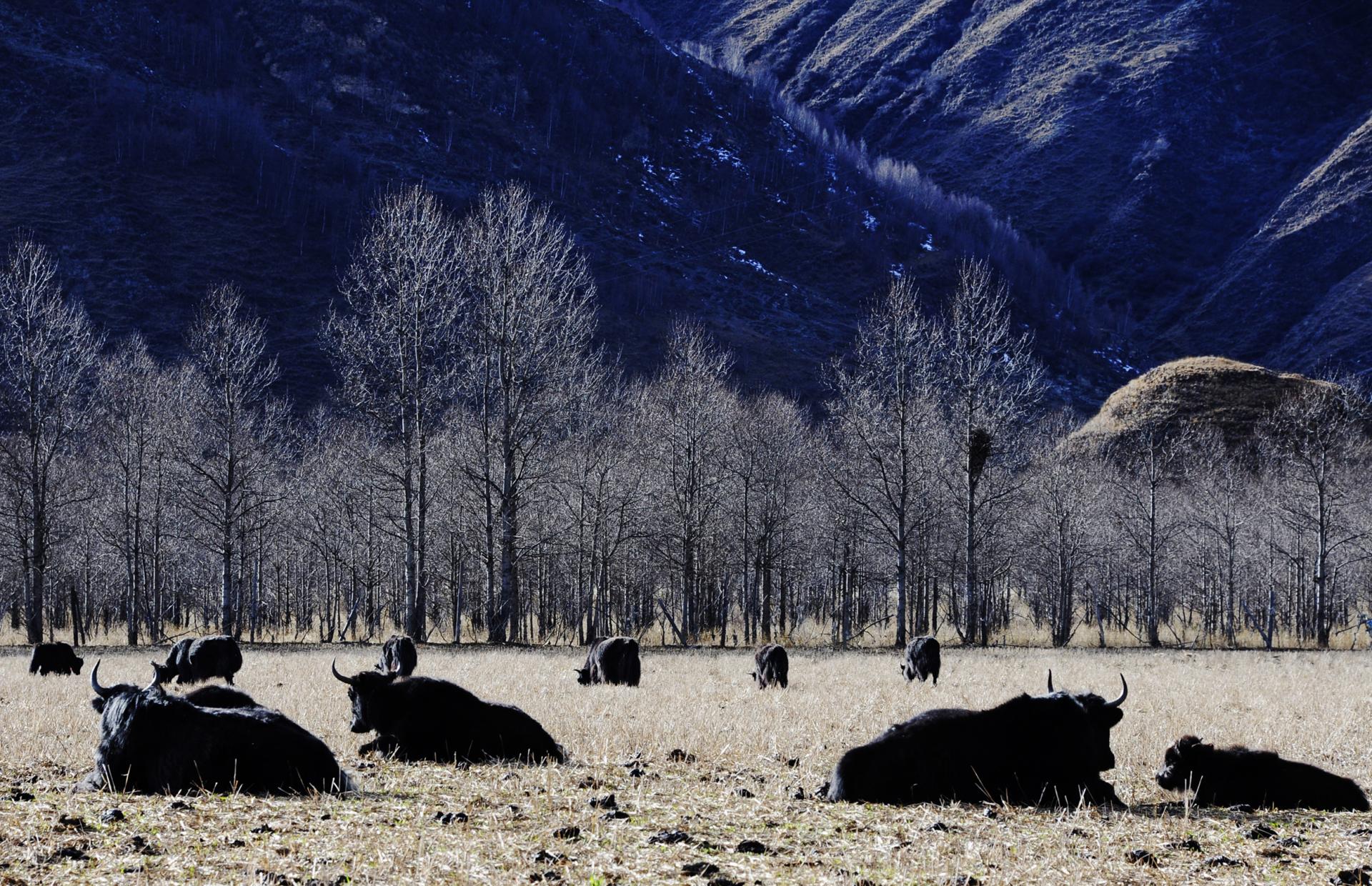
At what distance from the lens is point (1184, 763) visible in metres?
9.22

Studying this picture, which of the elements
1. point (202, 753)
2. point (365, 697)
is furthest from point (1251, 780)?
point (202, 753)

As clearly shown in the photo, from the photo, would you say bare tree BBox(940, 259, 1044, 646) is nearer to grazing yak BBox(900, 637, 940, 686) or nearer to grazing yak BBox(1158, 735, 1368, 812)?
grazing yak BBox(900, 637, 940, 686)

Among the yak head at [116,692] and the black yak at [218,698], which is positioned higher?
the yak head at [116,692]

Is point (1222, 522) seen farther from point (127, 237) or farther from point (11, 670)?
point (127, 237)

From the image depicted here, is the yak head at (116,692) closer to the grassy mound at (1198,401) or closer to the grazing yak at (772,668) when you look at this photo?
the grazing yak at (772,668)

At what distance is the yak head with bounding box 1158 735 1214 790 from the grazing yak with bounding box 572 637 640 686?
11210mm

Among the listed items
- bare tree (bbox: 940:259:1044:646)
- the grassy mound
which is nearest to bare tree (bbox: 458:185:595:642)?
bare tree (bbox: 940:259:1044:646)

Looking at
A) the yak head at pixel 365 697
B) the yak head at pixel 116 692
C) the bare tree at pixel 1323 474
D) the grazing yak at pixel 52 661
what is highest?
the bare tree at pixel 1323 474

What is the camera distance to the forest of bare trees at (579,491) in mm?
36844

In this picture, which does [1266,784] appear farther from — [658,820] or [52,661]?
[52,661]

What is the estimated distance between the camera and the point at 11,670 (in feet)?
74.2

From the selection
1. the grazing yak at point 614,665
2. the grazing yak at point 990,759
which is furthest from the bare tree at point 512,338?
the grazing yak at point 990,759

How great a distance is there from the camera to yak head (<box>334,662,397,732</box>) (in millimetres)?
10875

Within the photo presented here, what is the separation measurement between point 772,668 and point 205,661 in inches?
404
